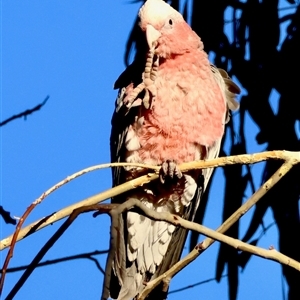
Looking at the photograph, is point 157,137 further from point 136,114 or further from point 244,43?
point 244,43

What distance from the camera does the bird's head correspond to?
5.01 feet

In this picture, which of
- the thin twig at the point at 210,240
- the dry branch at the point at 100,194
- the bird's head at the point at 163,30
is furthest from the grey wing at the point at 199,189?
the thin twig at the point at 210,240

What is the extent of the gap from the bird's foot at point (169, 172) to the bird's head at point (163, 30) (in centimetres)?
26

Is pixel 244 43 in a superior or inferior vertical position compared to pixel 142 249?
superior

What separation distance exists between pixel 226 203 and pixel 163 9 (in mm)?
581

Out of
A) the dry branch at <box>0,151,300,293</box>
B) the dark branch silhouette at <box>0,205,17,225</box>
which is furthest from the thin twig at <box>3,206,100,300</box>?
the dark branch silhouette at <box>0,205,17,225</box>

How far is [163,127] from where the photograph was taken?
1.48 m

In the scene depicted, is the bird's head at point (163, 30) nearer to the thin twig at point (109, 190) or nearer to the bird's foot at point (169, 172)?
the bird's foot at point (169, 172)

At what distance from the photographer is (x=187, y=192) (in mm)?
1582

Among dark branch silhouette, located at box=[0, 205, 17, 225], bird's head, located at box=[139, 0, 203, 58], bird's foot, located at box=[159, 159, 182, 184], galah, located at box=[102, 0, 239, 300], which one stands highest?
bird's head, located at box=[139, 0, 203, 58]

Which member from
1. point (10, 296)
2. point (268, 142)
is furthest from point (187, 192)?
point (10, 296)

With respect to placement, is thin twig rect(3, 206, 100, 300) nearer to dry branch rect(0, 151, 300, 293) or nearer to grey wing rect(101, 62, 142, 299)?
dry branch rect(0, 151, 300, 293)

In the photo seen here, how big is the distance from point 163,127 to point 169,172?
0.12 m

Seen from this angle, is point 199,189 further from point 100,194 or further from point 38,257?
point 38,257
